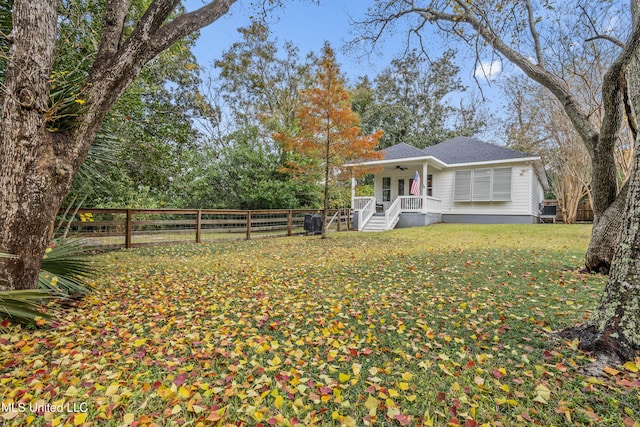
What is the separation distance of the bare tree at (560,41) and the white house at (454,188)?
20.3 ft

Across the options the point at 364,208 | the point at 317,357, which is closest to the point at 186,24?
the point at 317,357

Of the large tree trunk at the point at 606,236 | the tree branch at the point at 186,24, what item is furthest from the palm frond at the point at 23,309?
the large tree trunk at the point at 606,236

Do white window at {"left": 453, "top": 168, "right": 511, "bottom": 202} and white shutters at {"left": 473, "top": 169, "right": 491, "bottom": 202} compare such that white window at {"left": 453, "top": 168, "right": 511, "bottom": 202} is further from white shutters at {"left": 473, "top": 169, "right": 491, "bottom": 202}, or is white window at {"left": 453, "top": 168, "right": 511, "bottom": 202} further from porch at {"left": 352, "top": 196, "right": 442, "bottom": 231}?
porch at {"left": 352, "top": 196, "right": 442, "bottom": 231}

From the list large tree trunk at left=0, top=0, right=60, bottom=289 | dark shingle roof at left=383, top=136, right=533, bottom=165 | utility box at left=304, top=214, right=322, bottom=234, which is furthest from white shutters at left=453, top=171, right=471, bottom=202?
large tree trunk at left=0, top=0, right=60, bottom=289

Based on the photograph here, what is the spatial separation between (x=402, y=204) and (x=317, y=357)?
13052 millimetres

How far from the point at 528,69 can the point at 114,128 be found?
25.2 ft

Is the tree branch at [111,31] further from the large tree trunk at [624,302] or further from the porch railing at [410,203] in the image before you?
the porch railing at [410,203]

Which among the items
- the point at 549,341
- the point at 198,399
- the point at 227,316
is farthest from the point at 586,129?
the point at 198,399

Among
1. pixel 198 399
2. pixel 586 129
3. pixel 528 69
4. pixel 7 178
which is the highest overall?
pixel 528 69

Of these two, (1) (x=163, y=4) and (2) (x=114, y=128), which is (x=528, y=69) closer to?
(1) (x=163, y=4)

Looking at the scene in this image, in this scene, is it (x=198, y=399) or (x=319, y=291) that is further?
(x=319, y=291)

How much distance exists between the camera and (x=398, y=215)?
1447 centimetres

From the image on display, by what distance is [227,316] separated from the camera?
331 centimetres

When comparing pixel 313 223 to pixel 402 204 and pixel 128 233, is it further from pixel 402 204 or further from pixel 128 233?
pixel 128 233
